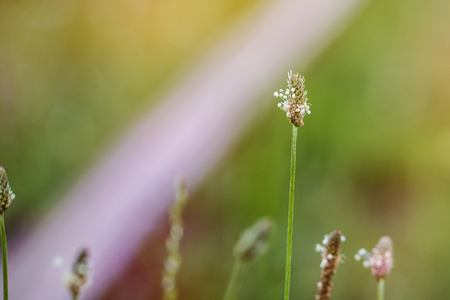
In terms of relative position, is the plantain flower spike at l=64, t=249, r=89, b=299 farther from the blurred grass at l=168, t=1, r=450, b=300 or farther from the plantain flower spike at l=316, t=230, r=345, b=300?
the blurred grass at l=168, t=1, r=450, b=300

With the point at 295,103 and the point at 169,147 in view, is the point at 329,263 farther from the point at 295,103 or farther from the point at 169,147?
the point at 169,147

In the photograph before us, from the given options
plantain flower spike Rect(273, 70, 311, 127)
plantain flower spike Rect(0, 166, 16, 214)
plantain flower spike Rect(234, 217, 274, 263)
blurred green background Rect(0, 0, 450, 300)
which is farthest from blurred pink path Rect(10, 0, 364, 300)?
plantain flower spike Rect(273, 70, 311, 127)

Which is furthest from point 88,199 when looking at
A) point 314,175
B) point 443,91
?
point 443,91

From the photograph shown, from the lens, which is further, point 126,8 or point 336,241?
point 126,8

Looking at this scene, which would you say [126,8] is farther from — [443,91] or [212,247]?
[443,91]

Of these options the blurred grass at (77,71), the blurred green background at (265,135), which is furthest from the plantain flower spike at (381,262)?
the blurred grass at (77,71)
